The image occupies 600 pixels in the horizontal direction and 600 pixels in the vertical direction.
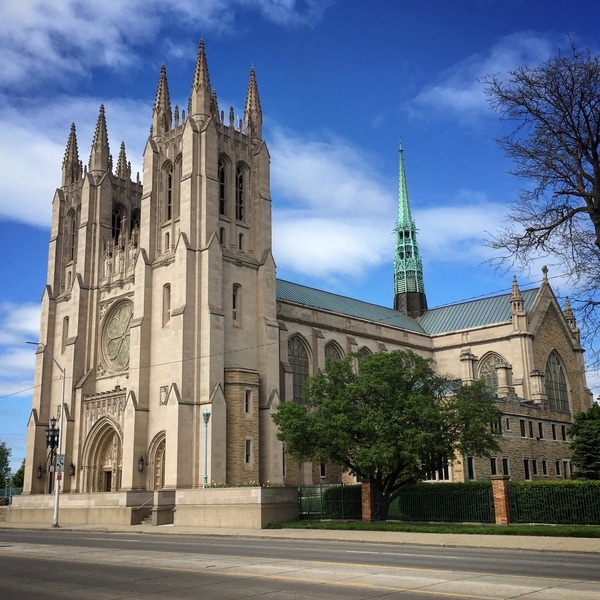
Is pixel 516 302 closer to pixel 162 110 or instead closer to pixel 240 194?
pixel 240 194

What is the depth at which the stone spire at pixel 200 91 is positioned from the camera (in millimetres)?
50875

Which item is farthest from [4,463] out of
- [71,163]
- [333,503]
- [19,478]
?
[333,503]

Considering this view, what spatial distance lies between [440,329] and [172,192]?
3332 centimetres

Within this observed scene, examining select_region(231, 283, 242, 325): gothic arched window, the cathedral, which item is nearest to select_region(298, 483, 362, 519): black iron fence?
the cathedral

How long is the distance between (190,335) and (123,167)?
71.7 feet

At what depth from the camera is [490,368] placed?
221 ft

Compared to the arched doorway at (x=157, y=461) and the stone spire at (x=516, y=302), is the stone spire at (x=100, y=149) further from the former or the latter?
the stone spire at (x=516, y=302)

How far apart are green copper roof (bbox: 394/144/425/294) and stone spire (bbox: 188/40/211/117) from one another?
120 ft

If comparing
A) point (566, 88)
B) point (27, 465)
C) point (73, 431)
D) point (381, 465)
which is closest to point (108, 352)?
point (73, 431)

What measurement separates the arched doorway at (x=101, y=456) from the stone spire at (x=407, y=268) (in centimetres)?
3789

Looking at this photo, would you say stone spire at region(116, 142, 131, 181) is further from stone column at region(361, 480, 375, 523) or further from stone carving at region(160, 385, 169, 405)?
stone column at region(361, 480, 375, 523)

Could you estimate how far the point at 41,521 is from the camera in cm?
4541

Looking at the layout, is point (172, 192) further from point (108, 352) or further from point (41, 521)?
point (41, 521)

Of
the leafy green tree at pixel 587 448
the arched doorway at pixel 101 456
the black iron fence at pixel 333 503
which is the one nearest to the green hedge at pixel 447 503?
the black iron fence at pixel 333 503
